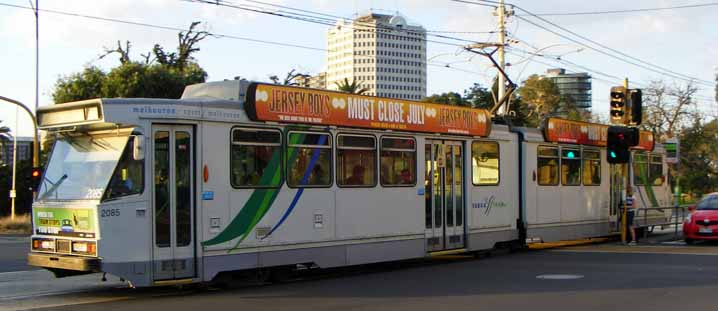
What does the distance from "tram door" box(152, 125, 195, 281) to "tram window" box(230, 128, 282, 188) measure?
801 millimetres

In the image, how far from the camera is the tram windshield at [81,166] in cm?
1155

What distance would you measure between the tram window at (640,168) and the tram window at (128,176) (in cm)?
1661

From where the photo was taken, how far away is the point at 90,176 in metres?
11.7

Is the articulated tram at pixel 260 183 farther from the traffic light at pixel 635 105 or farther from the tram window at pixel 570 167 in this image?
the traffic light at pixel 635 105

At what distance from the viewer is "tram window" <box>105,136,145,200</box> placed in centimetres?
1140

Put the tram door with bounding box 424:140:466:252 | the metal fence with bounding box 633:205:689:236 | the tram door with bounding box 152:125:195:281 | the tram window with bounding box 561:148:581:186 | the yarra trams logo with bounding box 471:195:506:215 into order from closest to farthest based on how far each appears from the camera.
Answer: the tram door with bounding box 152:125:195:281, the tram door with bounding box 424:140:466:252, the yarra trams logo with bounding box 471:195:506:215, the tram window with bounding box 561:148:581:186, the metal fence with bounding box 633:205:689:236

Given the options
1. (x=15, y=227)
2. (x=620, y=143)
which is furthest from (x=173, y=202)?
(x=15, y=227)

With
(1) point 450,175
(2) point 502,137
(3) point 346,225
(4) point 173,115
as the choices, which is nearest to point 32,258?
(4) point 173,115

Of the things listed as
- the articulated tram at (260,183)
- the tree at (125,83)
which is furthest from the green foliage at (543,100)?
the articulated tram at (260,183)

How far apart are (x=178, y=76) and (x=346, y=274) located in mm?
28532

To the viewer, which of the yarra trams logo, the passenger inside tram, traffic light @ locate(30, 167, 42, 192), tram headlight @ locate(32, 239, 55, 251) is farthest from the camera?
traffic light @ locate(30, 167, 42, 192)

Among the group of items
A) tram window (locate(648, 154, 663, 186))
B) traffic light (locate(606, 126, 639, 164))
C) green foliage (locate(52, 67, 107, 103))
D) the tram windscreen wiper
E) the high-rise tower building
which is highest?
the high-rise tower building

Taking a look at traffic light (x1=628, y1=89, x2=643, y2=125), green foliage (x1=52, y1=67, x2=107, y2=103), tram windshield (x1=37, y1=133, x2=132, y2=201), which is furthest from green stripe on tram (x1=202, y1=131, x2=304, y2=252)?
green foliage (x1=52, y1=67, x2=107, y2=103)

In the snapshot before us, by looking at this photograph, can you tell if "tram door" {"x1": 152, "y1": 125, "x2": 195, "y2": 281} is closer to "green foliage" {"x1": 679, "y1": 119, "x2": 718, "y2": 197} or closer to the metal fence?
the metal fence
